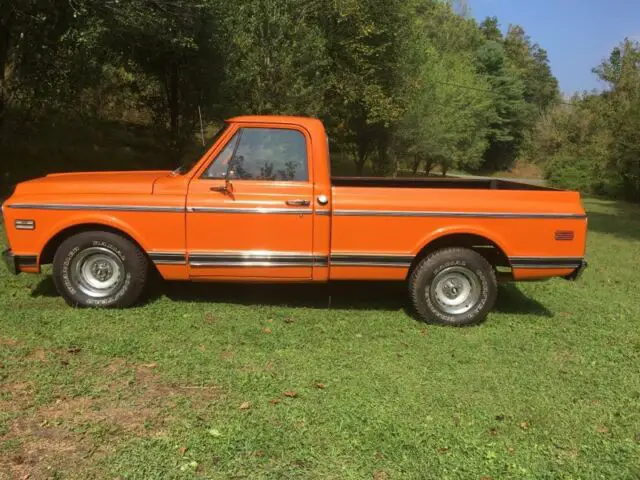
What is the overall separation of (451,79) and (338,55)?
14627mm

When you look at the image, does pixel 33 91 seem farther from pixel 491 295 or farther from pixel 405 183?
pixel 491 295

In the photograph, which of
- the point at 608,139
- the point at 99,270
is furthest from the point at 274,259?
the point at 608,139

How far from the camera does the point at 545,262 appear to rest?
5.67 metres

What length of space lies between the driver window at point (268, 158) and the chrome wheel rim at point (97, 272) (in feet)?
4.79

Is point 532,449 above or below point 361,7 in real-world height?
below

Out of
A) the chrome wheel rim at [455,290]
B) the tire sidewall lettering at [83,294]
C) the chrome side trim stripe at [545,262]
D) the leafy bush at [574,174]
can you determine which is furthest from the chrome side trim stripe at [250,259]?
the leafy bush at [574,174]

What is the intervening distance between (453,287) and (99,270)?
3473 mm

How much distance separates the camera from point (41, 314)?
5.47 meters

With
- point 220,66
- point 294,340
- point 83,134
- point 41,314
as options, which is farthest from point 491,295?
point 83,134

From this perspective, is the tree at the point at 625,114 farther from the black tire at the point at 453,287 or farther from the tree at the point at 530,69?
the tree at the point at 530,69

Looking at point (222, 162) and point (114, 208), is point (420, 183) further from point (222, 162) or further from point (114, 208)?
point (114, 208)

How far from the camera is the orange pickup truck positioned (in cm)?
549

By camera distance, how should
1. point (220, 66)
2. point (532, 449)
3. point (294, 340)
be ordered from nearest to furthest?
point (532, 449) < point (294, 340) < point (220, 66)

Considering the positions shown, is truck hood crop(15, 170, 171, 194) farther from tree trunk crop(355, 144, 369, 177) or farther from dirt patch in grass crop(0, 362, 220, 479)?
tree trunk crop(355, 144, 369, 177)
